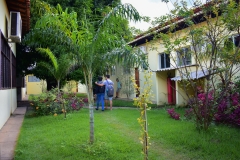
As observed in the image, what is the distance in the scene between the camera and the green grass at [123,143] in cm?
479

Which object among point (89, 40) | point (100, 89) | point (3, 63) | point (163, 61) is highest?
point (163, 61)

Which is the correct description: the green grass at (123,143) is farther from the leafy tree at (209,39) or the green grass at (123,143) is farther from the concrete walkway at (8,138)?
the leafy tree at (209,39)

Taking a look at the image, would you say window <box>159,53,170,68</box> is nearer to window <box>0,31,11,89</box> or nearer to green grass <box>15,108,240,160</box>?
green grass <box>15,108,240,160</box>

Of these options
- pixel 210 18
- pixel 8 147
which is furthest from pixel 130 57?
pixel 8 147

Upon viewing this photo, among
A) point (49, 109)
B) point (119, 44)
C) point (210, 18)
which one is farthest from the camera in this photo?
point (49, 109)

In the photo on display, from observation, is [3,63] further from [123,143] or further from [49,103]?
[123,143]

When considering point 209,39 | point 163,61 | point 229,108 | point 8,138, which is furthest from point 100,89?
point 209,39

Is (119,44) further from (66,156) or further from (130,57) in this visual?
(66,156)

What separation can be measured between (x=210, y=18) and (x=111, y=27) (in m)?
2.66

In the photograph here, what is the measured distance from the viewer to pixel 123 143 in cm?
558

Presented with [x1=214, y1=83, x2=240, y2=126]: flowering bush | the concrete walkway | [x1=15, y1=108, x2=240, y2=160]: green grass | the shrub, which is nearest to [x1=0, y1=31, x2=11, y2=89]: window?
the concrete walkway

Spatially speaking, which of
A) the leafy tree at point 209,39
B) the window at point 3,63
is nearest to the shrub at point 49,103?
the window at point 3,63

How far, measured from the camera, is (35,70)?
14.8m

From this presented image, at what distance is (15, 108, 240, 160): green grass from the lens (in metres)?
4.79
